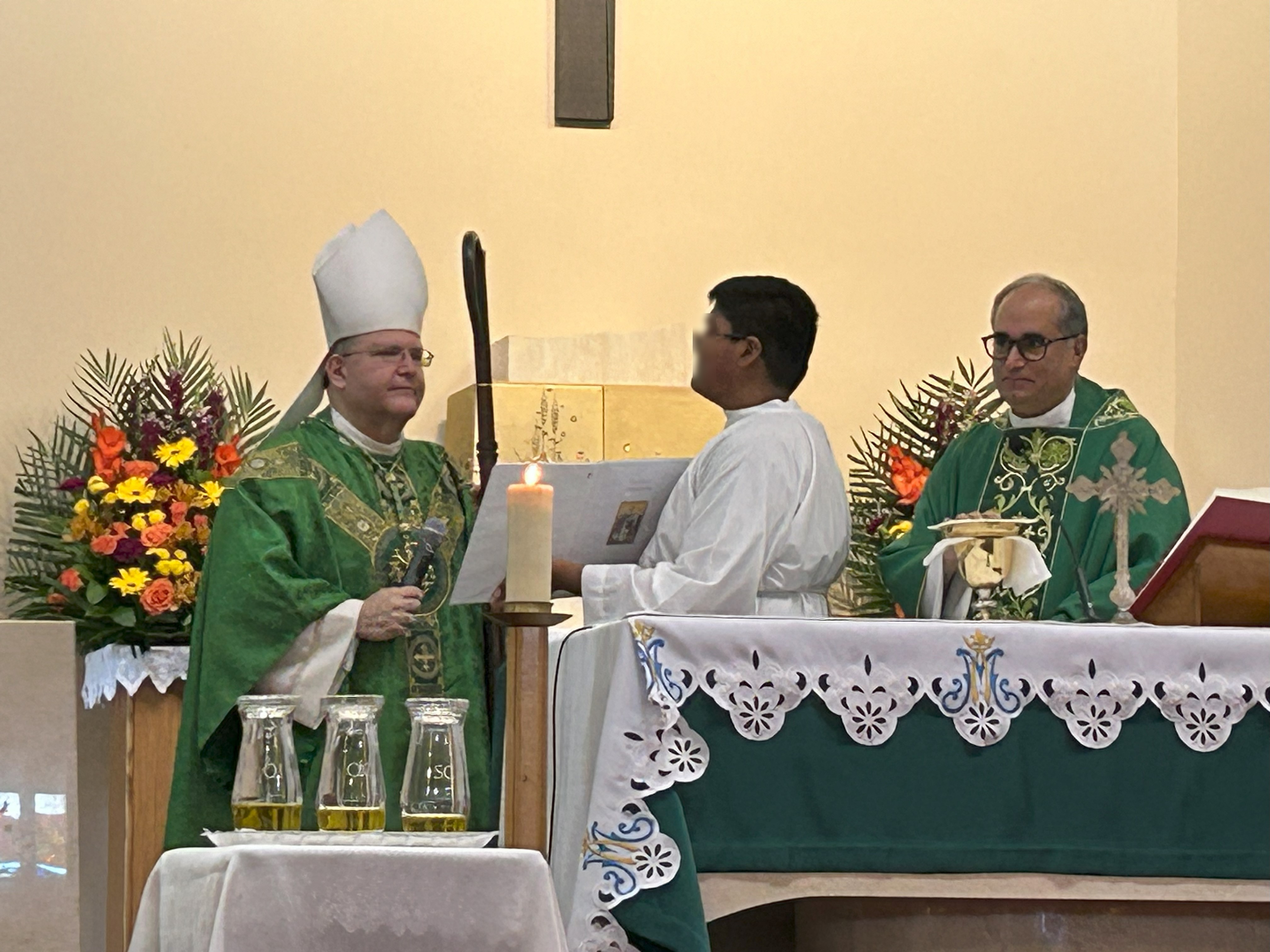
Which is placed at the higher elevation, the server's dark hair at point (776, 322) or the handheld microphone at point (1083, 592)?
the server's dark hair at point (776, 322)

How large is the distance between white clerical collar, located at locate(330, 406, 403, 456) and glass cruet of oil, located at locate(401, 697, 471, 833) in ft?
7.38

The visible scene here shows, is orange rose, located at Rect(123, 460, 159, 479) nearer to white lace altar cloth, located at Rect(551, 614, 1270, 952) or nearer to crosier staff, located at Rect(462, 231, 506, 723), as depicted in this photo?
crosier staff, located at Rect(462, 231, 506, 723)

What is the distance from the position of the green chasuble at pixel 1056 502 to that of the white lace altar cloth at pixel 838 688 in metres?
0.64

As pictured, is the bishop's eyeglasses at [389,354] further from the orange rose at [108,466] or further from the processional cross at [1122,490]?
the processional cross at [1122,490]

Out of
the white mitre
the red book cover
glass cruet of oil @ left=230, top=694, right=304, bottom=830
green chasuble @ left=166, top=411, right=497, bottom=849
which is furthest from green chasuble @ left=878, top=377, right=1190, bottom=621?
glass cruet of oil @ left=230, top=694, right=304, bottom=830

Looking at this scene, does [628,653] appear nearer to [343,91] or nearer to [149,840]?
[149,840]

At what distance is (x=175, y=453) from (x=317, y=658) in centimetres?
161

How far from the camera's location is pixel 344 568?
4.89 m

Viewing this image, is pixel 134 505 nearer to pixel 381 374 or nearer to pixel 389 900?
pixel 381 374

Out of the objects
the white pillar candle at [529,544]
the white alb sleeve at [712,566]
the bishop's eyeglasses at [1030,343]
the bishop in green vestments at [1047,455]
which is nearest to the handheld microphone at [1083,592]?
the bishop in green vestments at [1047,455]

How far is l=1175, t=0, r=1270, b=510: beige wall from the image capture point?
710 cm

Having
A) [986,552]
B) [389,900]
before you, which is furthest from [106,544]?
[389,900]

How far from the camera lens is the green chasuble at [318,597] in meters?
4.63

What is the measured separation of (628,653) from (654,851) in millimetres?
332
